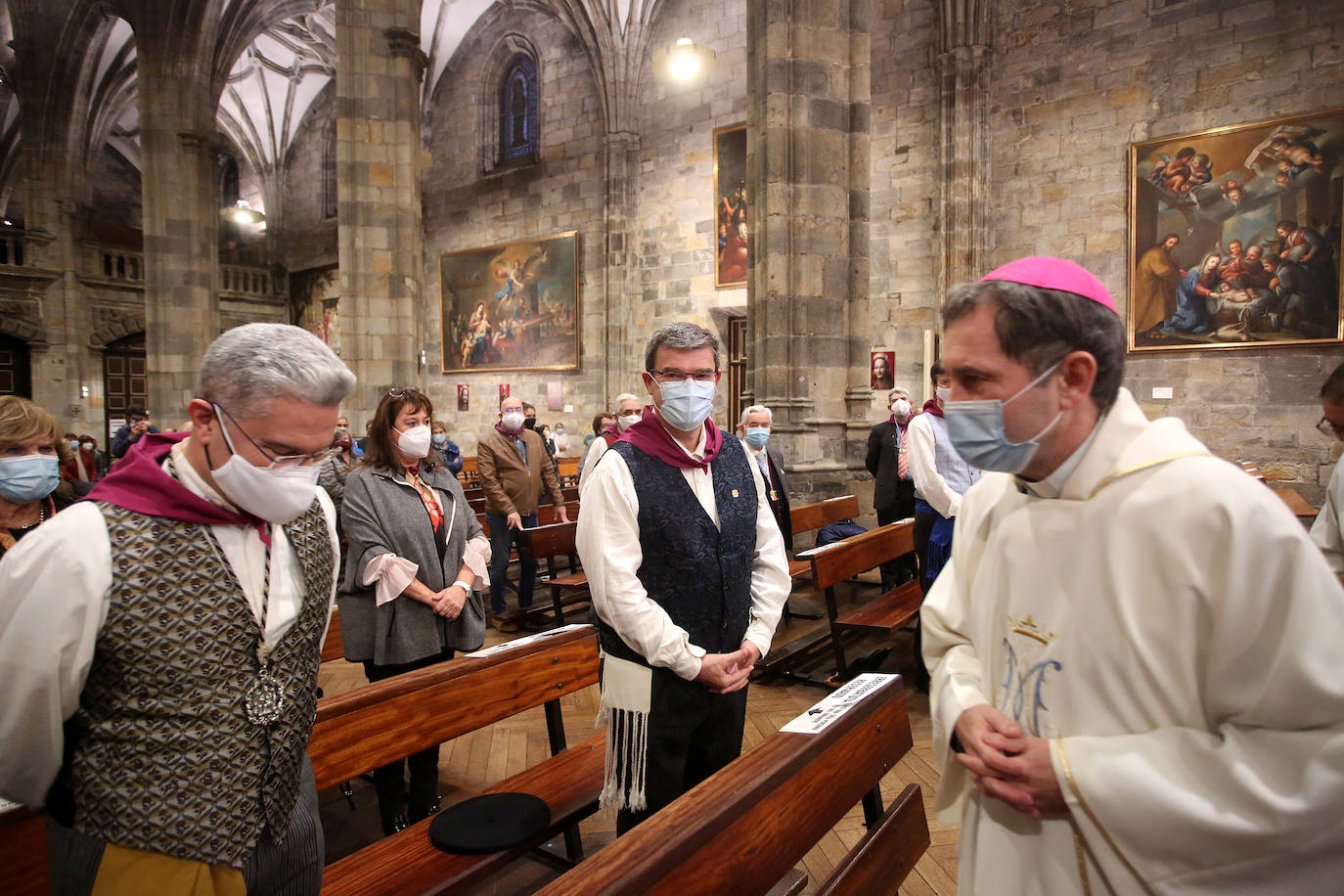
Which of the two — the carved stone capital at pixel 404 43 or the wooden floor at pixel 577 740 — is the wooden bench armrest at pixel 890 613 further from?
the carved stone capital at pixel 404 43

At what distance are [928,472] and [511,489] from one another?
11.1 ft

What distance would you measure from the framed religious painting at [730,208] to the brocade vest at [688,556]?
11.3 m

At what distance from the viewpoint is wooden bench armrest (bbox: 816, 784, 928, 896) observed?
1777mm

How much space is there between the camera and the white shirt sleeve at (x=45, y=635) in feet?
3.68

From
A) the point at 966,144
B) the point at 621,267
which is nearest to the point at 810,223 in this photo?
the point at 966,144

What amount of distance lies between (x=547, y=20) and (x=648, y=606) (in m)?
16.6

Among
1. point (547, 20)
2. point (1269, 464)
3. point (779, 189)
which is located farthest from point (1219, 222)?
point (547, 20)

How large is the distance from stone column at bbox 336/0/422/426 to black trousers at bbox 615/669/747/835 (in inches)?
280

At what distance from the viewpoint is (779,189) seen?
7023mm

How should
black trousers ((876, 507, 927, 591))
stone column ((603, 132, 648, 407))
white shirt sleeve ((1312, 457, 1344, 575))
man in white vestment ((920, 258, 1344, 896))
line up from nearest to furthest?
man in white vestment ((920, 258, 1344, 896))
white shirt sleeve ((1312, 457, 1344, 575))
black trousers ((876, 507, 927, 591))
stone column ((603, 132, 648, 407))

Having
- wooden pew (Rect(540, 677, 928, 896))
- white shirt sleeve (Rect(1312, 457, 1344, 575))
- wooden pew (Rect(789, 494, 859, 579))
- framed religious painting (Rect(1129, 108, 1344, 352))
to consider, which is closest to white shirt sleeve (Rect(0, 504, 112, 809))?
wooden pew (Rect(540, 677, 928, 896))

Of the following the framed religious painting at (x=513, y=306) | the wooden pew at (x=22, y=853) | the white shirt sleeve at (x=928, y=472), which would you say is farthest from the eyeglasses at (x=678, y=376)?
the framed religious painting at (x=513, y=306)

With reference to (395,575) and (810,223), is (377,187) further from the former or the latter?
(395,575)

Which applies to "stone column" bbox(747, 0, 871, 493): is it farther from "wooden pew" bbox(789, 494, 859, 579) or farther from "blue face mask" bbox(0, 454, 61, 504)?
"blue face mask" bbox(0, 454, 61, 504)
